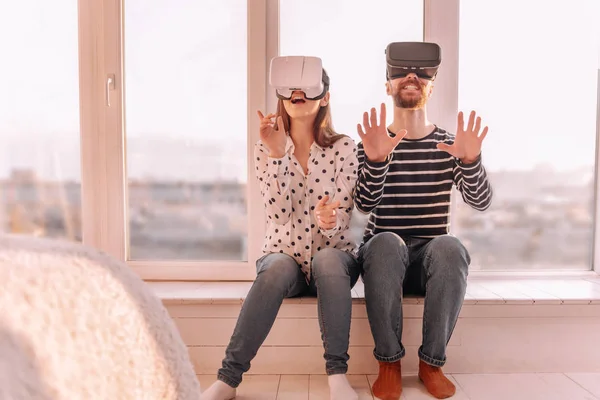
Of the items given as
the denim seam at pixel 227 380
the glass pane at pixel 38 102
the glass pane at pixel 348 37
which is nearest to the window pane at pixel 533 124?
the glass pane at pixel 348 37

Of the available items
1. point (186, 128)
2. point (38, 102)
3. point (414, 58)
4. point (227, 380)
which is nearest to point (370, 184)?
point (414, 58)

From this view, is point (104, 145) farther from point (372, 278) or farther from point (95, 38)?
point (372, 278)

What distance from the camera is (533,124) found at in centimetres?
192

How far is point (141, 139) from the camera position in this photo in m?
1.90

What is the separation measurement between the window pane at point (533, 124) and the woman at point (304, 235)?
695 millimetres

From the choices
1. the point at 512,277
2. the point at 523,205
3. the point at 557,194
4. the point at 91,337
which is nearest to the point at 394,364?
the point at 512,277

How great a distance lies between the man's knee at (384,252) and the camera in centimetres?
135

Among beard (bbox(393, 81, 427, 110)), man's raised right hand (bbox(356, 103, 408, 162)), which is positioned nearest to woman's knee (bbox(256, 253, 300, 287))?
man's raised right hand (bbox(356, 103, 408, 162))

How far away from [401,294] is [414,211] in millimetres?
327

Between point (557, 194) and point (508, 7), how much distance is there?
2.54ft

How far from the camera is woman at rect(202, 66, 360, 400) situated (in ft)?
4.20

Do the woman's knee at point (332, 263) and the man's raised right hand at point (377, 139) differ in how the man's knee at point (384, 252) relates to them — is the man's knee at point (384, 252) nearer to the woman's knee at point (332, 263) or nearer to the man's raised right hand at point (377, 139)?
the woman's knee at point (332, 263)

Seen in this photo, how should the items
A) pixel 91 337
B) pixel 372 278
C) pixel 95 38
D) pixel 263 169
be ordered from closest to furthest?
pixel 91 337
pixel 372 278
pixel 263 169
pixel 95 38

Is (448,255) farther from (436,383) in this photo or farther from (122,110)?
(122,110)
